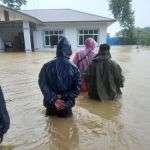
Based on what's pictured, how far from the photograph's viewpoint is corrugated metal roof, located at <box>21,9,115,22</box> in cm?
2950

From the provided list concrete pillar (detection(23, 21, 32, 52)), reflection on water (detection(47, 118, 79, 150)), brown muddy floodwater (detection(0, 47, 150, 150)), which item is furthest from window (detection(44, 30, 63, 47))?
reflection on water (detection(47, 118, 79, 150))

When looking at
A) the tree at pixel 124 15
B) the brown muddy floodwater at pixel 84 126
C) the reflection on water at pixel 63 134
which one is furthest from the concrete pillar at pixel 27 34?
the tree at pixel 124 15

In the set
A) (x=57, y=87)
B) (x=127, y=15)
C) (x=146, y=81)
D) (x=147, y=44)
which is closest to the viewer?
(x=57, y=87)

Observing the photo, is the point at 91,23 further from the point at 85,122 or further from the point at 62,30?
the point at 85,122

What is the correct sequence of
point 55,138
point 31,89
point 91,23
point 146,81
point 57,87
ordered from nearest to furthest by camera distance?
1. point 55,138
2. point 57,87
3. point 31,89
4. point 146,81
5. point 91,23

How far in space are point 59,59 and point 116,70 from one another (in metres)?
2.08

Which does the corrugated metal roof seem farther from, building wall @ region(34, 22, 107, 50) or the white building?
building wall @ region(34, 22, 107, 50)

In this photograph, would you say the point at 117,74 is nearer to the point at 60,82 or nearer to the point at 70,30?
the point at 60,82

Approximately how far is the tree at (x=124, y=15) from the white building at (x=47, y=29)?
22.4 metres

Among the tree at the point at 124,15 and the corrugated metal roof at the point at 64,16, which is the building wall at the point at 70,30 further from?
the tree at the point at 124,15

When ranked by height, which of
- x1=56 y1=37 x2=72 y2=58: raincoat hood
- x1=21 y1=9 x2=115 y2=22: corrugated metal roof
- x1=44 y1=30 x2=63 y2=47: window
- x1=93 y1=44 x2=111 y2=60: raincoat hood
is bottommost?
x1=44 y1=30 x2=63 y2=47: window

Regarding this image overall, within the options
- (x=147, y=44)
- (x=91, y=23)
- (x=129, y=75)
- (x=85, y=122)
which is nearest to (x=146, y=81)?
(x=129, y=75)

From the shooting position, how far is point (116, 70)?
7805 mm

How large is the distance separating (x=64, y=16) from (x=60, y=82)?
84.6ft
